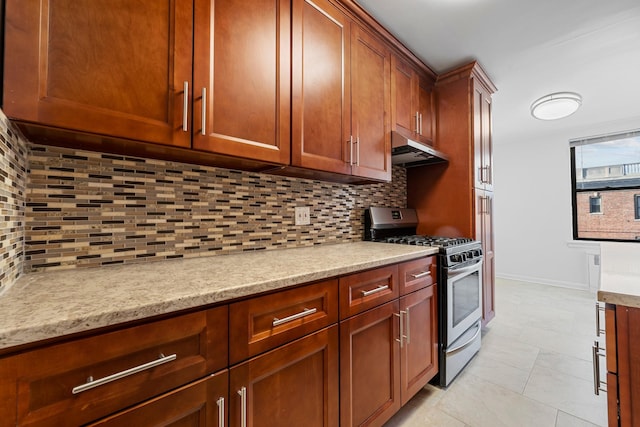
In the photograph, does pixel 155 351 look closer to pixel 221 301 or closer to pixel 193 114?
pixel 221 301

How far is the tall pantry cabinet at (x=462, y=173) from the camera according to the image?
2213mm

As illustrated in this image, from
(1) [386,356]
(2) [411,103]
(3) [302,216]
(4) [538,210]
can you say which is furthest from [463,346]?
→ (4) [538,210]

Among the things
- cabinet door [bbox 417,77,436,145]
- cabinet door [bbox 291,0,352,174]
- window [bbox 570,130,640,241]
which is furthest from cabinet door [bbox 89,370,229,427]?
window [bbox 570,130,640,241]

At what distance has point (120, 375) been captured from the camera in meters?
0.58

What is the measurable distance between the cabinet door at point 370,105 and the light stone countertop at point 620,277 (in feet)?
3.75

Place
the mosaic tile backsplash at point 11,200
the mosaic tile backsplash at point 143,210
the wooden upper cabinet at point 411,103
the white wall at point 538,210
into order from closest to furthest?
the mosaic tile backsplash at point 11,200 < the mosaic tile backsplash at point 143,210 < the wooden upper cabinet at point 411,103 < the white wall at point 538,210

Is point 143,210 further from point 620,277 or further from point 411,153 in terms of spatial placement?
point 620,277

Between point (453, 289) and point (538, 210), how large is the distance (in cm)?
368

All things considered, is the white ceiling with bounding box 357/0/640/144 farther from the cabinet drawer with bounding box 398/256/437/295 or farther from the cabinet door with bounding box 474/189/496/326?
the cabinet drawer with bounding box 398/256/437/295

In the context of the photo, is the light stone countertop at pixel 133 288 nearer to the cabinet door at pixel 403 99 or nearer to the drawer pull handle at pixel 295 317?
the drawer pull handle at pixel 295 317

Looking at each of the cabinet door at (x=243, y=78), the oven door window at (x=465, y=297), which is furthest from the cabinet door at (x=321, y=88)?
the oven door window at (x=465, y=297)

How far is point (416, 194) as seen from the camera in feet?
8.20

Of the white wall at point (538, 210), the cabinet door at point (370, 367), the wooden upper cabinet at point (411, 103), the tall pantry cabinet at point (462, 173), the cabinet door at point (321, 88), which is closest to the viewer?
the cabinet door at point (370, 367)

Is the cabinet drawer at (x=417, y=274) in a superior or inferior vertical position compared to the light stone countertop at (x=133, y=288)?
inferior
